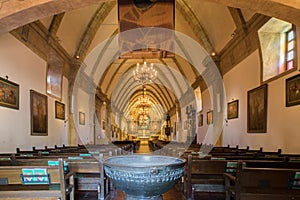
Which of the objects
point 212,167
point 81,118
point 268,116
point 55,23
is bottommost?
point 212,167

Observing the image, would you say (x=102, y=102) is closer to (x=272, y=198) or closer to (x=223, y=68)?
(x=223, y=68)

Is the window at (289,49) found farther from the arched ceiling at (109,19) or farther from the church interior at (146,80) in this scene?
the arched ceiling at (109,19)

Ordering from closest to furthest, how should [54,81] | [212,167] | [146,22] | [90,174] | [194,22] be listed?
1. [212,167]
2. [90,174]
3. [146,22]
4. [54,81]
5. [194,22]

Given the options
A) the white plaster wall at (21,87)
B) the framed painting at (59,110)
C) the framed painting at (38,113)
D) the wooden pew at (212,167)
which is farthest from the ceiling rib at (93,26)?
the wooden pew at (212,167)

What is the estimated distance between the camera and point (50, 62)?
29.6 feet

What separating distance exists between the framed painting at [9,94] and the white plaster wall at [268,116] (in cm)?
618

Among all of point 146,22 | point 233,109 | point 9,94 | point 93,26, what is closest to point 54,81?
point 93,26

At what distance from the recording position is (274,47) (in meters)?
6.71

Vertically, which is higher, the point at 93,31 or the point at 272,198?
the point at 93,31

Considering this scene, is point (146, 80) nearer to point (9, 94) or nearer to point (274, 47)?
point (274, 47)

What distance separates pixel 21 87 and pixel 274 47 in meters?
6.67

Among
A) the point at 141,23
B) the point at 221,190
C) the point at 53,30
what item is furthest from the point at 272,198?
the point at 53,30

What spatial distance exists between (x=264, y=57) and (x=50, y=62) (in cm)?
697

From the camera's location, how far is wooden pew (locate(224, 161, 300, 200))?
9.39ft
